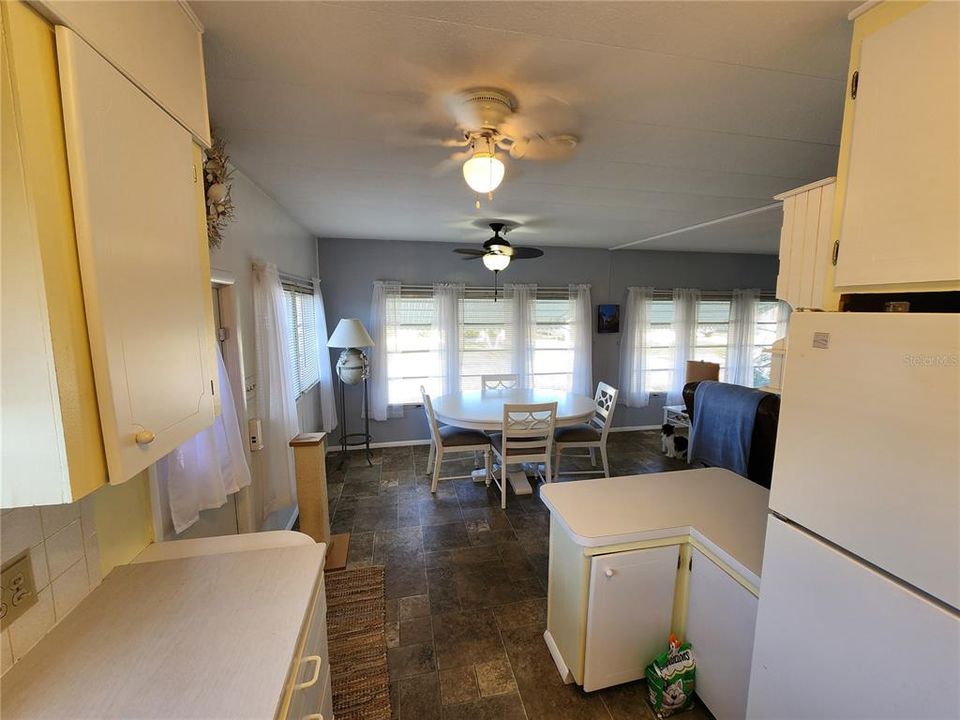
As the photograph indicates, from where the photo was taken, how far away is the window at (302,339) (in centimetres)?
304

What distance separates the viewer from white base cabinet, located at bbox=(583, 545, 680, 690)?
1.46 meters

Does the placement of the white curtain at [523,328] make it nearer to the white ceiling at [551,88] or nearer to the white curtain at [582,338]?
the white curtain at [582,338]

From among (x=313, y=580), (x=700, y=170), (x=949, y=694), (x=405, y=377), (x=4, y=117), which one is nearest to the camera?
(x=4, y=117)

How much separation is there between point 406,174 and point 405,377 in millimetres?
2732

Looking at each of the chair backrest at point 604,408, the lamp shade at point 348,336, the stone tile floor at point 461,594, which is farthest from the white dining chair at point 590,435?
the lamp shade at point 348,336

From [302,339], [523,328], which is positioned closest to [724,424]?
[523,328]

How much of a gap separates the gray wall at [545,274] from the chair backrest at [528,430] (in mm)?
1793

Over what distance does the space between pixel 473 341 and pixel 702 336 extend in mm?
3145

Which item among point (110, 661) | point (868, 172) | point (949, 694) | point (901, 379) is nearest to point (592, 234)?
point (868, 172)

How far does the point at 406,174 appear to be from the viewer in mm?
2174

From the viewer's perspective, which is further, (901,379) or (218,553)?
(218,553)

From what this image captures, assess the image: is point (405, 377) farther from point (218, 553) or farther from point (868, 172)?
point (868, 172)

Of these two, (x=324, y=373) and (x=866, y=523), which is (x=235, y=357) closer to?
(x=324, y=373)

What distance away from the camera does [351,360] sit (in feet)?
12.9
